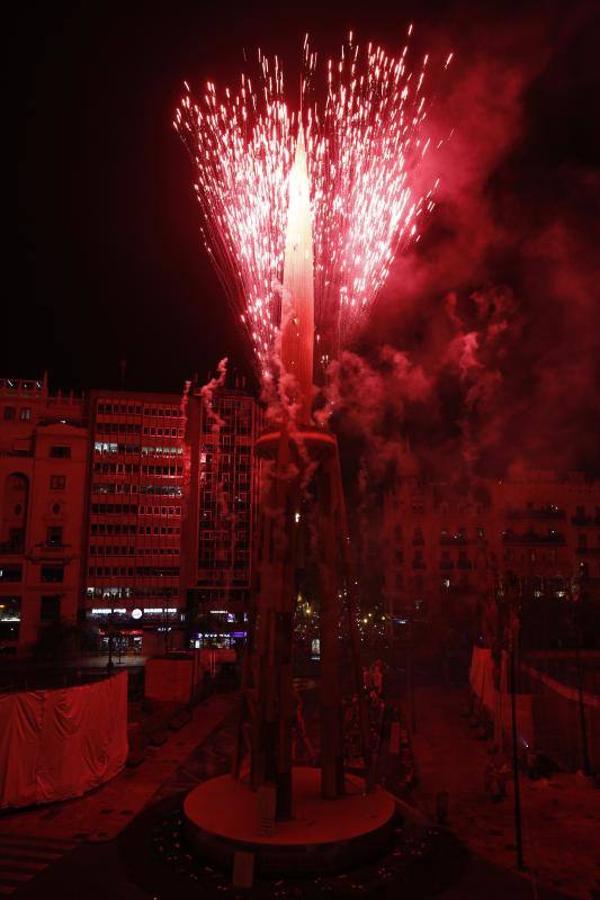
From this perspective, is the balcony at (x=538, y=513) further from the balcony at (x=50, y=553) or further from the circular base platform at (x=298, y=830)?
Result: the circular base platform at (x=298, y=830)

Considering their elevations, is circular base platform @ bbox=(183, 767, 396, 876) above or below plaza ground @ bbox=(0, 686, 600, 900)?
above

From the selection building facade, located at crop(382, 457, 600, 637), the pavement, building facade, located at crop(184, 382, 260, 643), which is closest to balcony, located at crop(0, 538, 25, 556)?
building facade, located at crop(184, 382, 260, 643)

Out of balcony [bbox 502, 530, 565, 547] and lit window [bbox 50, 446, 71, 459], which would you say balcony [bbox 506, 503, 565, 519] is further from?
lit window [bbox 50, 446, 71, 459]

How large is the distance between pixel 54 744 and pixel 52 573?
4683cm

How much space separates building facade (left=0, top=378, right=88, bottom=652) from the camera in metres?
59.4

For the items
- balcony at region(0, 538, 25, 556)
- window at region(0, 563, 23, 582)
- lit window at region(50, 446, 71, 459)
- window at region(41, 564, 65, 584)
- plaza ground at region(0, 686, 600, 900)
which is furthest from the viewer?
lit window at region(50, 446, 71, 459)

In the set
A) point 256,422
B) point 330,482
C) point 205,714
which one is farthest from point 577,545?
point 330,482

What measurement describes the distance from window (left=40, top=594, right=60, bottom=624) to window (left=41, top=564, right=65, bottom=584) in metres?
1.41

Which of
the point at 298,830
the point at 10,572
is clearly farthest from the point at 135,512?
the point at 298,830

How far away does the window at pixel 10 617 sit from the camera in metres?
58.4

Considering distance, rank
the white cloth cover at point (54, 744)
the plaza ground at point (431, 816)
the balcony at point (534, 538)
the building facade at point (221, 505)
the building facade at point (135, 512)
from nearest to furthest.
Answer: the plaza ground at point (431, 816), the white cloth cover at point (54, 744), the balcony at point (534, 538), the building facade at point (135, 512), the building facade at point (221, 505)

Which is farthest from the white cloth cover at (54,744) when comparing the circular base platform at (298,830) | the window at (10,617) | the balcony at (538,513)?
the balcony at (538,513)

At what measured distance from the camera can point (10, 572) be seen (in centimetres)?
5994

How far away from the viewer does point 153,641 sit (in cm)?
5788
